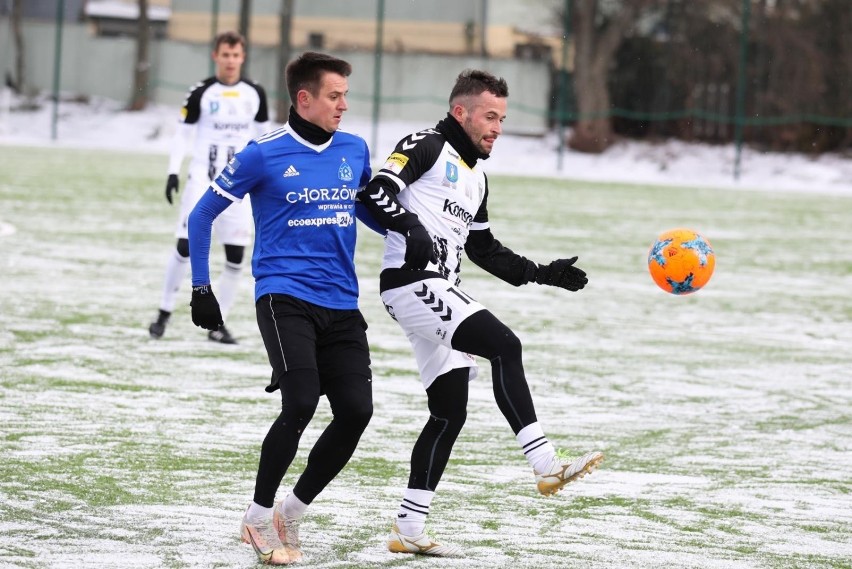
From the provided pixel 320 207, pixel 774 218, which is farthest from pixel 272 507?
pixel 774 218

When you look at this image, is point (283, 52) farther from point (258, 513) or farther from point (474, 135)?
point (258, 513)

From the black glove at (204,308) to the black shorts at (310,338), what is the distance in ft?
0.52

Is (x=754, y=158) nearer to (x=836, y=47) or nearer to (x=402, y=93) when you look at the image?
(x=836, y=47)

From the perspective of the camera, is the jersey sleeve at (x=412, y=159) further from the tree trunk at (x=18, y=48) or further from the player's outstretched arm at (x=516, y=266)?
the tree trunk at (x=18, y=48)

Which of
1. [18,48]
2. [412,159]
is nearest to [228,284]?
[412,159]

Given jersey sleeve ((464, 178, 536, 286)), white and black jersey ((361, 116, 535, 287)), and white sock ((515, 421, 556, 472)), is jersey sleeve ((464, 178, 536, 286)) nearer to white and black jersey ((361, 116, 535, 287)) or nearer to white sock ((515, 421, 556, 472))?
white and black jersey ((361, 116, 535, 287))

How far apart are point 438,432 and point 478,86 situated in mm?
1334

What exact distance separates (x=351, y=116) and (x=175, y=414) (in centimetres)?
2711

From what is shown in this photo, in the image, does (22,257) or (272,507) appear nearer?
(272,507)

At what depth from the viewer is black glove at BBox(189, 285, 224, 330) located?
5500 millimetres

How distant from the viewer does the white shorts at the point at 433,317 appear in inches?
223

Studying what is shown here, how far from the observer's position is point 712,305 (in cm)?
1408

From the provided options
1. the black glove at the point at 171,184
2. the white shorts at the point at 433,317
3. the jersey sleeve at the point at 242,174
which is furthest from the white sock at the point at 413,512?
the black glove at the point at 171,184

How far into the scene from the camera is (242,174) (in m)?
5.56
